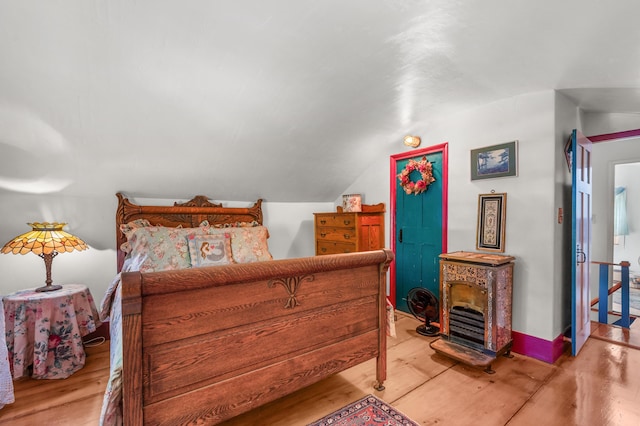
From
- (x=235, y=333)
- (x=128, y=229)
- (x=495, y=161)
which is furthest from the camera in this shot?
(x=128, y=229)

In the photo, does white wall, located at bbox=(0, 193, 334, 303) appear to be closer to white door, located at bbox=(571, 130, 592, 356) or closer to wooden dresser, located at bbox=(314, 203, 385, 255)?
wooden dresser, located at bbox=(314, 203, 385, 255)

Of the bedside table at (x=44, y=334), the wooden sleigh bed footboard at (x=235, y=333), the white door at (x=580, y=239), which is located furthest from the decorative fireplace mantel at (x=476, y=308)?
the bedside table at (x=44, y=334)

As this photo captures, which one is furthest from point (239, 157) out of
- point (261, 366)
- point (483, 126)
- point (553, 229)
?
point (553, 229)

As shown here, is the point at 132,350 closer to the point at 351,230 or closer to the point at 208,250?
the point at 208,250

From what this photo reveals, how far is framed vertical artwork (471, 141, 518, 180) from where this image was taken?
2.60m

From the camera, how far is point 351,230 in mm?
3615

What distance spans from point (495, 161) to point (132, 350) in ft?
9.97

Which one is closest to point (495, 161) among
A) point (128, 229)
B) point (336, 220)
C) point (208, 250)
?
point (336, 220)

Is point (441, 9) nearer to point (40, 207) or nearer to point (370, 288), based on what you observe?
point (370, 288)

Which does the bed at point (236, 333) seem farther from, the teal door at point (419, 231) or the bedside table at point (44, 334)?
the teal door at point (419, 231)

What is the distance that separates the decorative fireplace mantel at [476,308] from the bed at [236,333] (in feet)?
2.83

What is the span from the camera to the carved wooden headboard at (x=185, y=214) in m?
2.98

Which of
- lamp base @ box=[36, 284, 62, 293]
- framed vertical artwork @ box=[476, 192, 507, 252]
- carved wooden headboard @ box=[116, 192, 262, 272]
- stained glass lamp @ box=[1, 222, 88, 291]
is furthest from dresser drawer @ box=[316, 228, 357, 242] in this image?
lamp base @ box=[36, 284, 62, 293]

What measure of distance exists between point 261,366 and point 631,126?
155 inches
